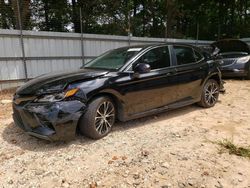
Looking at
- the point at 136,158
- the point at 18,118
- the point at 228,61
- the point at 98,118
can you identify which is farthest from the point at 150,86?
the point at 228,61

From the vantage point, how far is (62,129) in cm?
350

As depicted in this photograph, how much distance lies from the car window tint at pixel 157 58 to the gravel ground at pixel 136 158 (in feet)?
3.56

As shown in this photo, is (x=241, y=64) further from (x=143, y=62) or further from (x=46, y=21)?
(x=46, y=21)

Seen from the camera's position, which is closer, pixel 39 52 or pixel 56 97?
pixel 56 97

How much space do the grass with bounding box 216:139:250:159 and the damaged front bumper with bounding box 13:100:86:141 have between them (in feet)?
6.96

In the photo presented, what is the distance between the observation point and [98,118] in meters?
3.86

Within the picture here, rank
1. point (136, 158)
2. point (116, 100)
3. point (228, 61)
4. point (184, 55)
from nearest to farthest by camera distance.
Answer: point (136, 158), point (116, 100), point (184, 55), point (228, 61)

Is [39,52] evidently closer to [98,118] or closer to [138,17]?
[98,118]

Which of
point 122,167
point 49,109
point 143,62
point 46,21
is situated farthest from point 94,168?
point 46,21

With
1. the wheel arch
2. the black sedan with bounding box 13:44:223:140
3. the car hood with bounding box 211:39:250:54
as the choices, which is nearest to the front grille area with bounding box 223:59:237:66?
the car hood with bounding box 211:39:250:54

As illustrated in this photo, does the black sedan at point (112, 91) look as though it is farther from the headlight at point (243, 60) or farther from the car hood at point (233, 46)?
the car hood at point (233, 46)

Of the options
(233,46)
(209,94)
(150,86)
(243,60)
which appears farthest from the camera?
(233,46)

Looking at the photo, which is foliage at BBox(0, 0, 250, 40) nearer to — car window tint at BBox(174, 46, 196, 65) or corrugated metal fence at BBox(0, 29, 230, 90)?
corrugated metal fence at BBox(0, 29, 230, 90)

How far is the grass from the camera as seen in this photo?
3.39 meters
